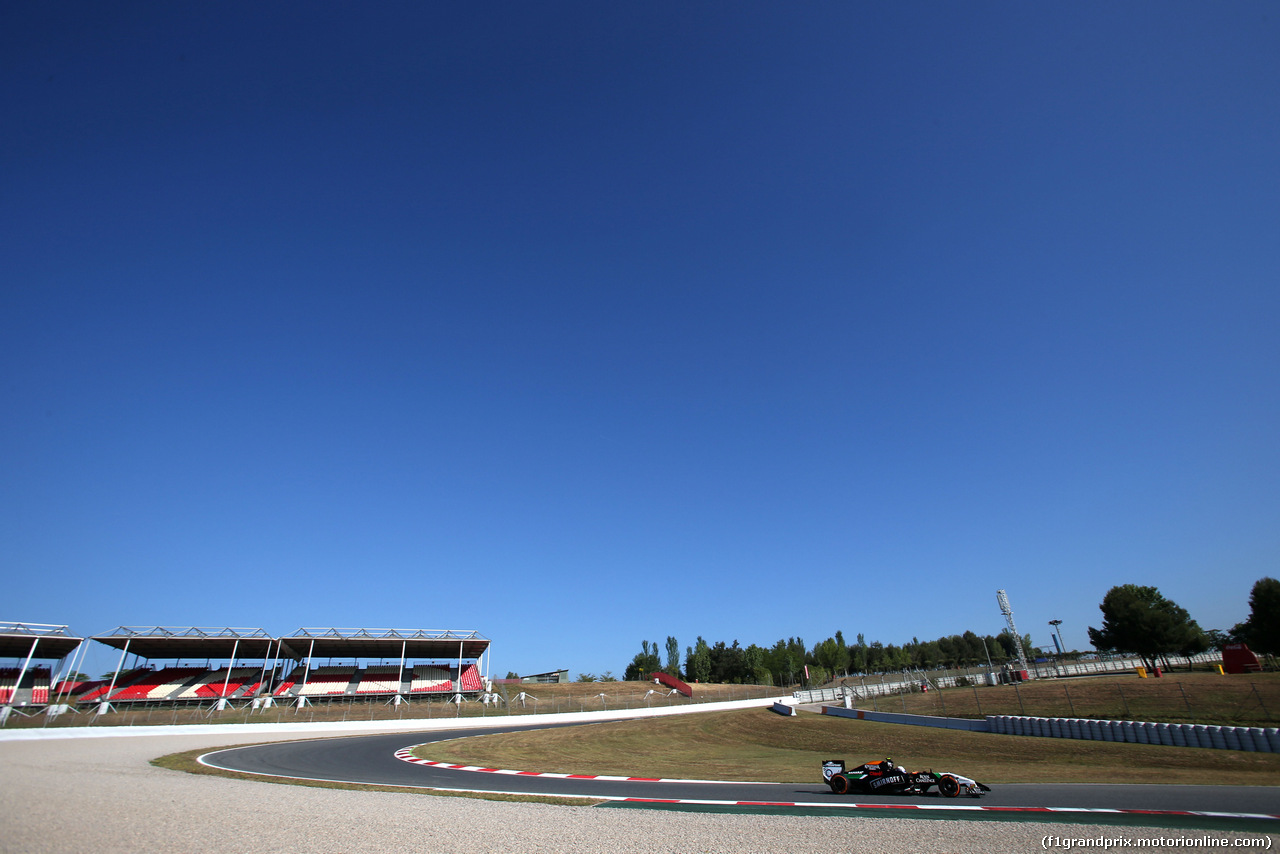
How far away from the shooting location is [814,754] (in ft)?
86.4

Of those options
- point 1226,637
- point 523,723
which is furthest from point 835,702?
point 1226,637

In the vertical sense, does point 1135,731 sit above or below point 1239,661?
below

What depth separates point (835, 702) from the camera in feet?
156

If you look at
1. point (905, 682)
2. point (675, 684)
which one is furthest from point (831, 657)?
point (905, 682)

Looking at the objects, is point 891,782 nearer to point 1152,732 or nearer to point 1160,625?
point 1152,732

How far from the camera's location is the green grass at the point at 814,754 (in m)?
17.9

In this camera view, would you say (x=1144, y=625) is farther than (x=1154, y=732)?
Yes

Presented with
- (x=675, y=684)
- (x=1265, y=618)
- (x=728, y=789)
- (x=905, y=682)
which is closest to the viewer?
(x=728, y=789)

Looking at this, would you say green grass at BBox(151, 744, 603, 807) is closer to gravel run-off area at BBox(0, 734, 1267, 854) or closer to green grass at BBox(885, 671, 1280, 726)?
gravel run-off area at BBox(0, 734, 1267, 854)

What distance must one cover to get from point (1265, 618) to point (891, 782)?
250 ft

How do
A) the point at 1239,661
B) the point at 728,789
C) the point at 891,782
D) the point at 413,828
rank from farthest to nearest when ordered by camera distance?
the point at 1239,661 → the point at 728,789 → the point at 891,782 → the point at 413,828

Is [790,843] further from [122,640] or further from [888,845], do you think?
[122,640]

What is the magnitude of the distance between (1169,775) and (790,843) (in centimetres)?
1577

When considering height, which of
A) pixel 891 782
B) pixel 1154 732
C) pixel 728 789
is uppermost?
pixel 1154 732
